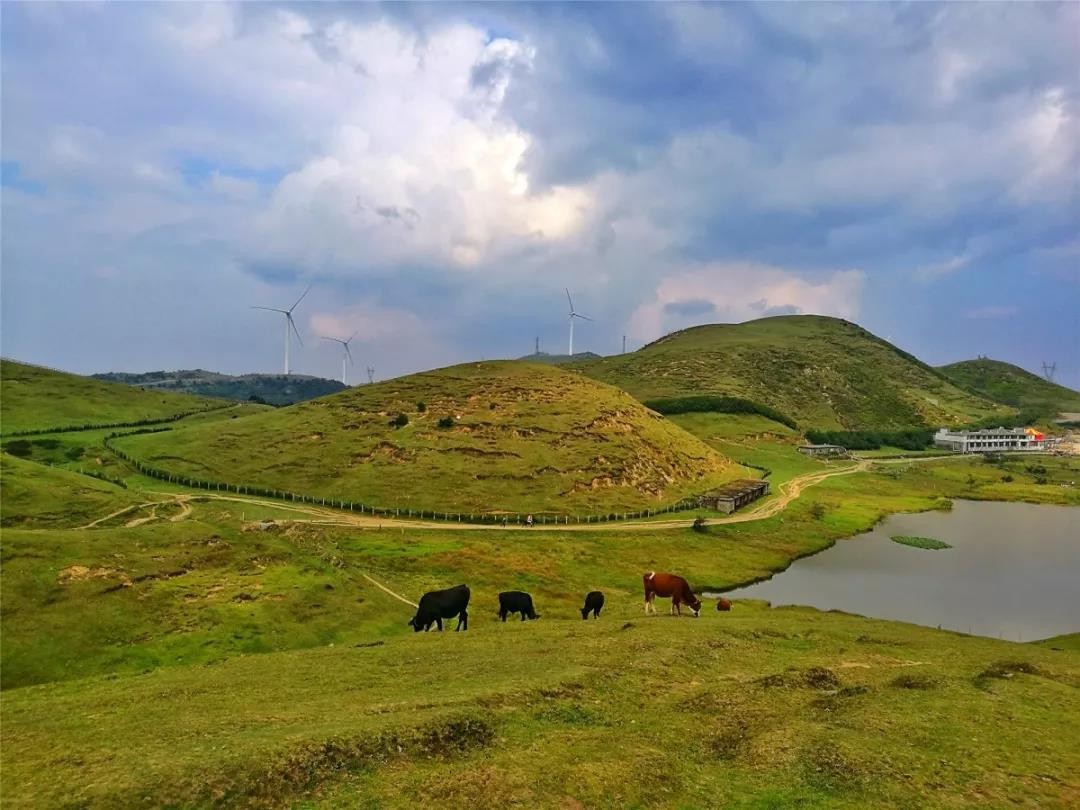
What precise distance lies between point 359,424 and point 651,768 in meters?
107

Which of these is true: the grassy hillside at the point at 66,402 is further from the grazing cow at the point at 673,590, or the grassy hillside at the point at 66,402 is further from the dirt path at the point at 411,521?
the grazing cow at the point at 673,590

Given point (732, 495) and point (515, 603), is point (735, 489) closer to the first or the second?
point (732, 495)

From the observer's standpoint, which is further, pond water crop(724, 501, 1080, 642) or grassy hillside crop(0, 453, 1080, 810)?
pond water crop(724, 501, 1080, 642)

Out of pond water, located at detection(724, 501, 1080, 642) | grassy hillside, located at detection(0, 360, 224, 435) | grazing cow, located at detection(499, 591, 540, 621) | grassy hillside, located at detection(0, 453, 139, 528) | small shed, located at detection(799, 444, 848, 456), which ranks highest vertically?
grassy hillside, located at detection(0, 360, 224, 435)

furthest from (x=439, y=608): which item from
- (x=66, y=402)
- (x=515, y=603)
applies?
(x=66, y=402)

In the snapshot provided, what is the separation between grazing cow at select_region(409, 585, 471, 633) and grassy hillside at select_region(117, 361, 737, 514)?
179 feet

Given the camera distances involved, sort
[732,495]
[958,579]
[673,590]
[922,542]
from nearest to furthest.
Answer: [673,590], [958,579], [922,542], [732,495]

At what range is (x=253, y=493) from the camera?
3681 inches

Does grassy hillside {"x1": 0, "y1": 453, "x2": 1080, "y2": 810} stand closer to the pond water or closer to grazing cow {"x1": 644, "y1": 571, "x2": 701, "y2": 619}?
grazing cow {"x1": 644, "y1": 571, "x2": 701, "y2": 619}

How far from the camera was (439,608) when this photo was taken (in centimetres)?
3656

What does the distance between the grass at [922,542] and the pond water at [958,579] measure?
1.13m

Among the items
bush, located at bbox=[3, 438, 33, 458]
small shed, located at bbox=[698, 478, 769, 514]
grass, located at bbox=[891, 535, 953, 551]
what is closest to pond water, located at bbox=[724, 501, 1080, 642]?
grass, located at bbox=[891, 535, 953, 551]

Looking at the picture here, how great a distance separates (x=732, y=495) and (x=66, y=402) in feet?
475

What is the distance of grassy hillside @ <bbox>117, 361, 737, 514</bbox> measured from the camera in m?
97.4
